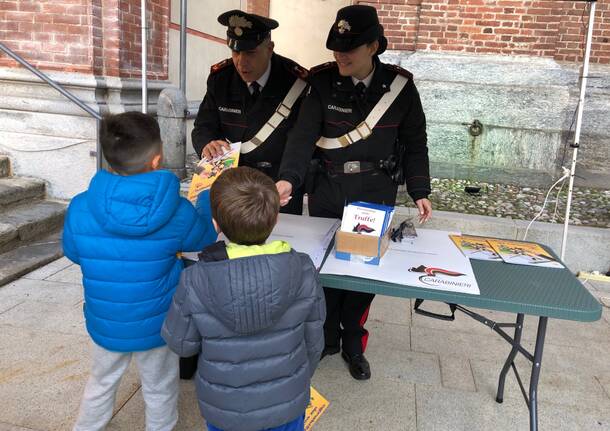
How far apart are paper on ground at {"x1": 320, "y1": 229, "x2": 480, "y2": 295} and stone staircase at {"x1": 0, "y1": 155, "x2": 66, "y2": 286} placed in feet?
9.67

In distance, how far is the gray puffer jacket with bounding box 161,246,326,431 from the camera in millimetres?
1397

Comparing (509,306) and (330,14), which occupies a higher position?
(330,14)

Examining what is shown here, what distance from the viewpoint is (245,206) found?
1.42 meters

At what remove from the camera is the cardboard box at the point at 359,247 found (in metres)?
1.91

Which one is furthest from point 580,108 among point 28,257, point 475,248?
point 28,257

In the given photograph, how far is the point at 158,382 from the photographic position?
6.35 ft

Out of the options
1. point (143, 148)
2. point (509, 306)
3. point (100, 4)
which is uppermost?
point (100, 4)

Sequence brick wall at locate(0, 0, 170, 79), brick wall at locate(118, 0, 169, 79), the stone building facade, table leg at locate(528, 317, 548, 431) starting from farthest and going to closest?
brick wall at locate(118, 0, 169, 79) → the stone building facade → brick wall at locate(0, 0, 170, 79) → table leg at locate(528, 317, 548, 431)

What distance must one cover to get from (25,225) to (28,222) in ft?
0.17

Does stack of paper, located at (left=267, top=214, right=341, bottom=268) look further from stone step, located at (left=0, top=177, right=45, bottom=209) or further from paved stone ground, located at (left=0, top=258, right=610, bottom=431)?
stone step, located at (left=0, top=177, right=45, bottom=209)

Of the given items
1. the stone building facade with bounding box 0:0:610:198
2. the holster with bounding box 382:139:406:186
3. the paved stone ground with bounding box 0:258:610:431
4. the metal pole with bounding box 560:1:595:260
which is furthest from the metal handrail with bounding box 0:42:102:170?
the metal pole with bounding box 560:1:595:260

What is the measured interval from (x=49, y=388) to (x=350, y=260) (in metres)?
1.69

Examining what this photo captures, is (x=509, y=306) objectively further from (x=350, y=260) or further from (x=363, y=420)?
(x=363, y=420)

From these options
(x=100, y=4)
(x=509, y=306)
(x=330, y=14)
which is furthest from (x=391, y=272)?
(x=330, y=14)
